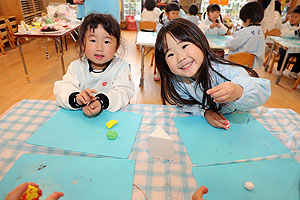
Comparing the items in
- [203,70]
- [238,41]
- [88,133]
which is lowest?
[88,133]

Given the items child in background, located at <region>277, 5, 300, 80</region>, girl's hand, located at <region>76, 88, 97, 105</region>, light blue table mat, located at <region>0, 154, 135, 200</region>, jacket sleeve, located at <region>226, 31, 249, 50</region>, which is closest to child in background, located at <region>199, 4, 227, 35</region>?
jacket sleeve, located at <region>226, 31, 249, 50</region>

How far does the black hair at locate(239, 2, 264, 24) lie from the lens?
2.05 m

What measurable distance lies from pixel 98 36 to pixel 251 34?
1.85 m

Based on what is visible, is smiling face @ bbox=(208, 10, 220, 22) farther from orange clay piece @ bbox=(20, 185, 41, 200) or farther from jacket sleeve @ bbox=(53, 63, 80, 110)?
orange clay piece @ bbox=(20, 185, 41, 200)

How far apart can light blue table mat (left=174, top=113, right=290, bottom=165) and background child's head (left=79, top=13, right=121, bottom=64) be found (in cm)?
49

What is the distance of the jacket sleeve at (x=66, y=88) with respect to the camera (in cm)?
91

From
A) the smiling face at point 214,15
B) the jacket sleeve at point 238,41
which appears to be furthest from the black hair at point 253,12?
the smiling face at point 214,15

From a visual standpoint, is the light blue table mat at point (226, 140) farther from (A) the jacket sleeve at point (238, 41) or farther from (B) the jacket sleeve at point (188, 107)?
(A) the jacket sleeve at point (238, 41)

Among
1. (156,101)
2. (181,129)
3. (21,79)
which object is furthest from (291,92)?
(21,79)

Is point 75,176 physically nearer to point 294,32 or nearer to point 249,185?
point 249,185

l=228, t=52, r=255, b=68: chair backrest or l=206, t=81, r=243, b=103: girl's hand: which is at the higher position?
l=206, t=81, r=243, b=103: girl's hand

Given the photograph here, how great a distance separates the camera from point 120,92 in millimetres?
1027

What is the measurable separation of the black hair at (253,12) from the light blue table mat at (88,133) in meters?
1.90

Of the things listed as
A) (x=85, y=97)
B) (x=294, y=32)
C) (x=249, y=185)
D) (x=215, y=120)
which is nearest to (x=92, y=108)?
(x=85, y=97)
